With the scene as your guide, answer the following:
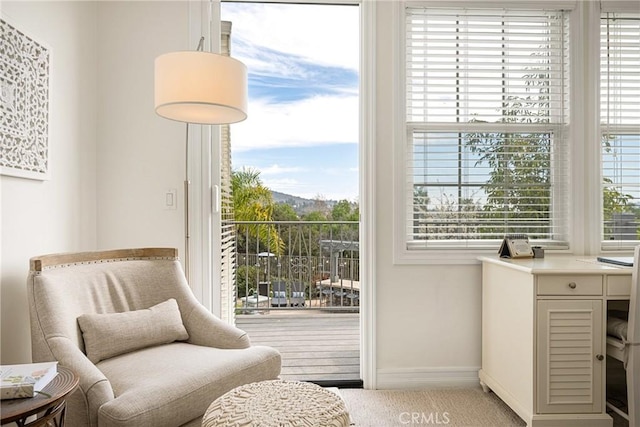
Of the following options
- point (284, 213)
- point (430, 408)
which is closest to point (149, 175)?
point (430, 408)

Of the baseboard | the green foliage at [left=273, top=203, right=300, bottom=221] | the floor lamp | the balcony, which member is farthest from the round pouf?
the green foliage at [left=273, top=203, right=300, bottom=221]

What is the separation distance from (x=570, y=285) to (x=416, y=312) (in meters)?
0.91

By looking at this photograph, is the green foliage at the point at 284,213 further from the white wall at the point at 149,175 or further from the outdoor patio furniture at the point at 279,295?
the white wall at the point at 149,175

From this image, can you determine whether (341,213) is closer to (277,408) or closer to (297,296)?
(297,296)

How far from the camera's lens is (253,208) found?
465cm

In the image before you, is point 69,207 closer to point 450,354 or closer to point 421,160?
point 421,160

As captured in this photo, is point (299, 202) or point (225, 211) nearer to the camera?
point (225, 211)

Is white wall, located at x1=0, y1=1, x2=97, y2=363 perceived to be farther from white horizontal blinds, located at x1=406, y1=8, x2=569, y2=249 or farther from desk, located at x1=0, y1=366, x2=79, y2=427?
white horizontal blinds, located at x1=406, y1=8, x2=569, y2=249

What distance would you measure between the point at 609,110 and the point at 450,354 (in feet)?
→ 6.04

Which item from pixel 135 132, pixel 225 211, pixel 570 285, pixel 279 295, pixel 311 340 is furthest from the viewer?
pixel 279 295

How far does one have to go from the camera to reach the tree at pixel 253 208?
179 inches

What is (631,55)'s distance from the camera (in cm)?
262

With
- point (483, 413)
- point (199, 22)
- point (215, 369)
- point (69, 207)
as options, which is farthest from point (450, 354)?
point (199, 22)

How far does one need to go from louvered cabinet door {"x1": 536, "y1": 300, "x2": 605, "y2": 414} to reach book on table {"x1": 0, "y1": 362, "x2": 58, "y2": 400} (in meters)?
2.00
